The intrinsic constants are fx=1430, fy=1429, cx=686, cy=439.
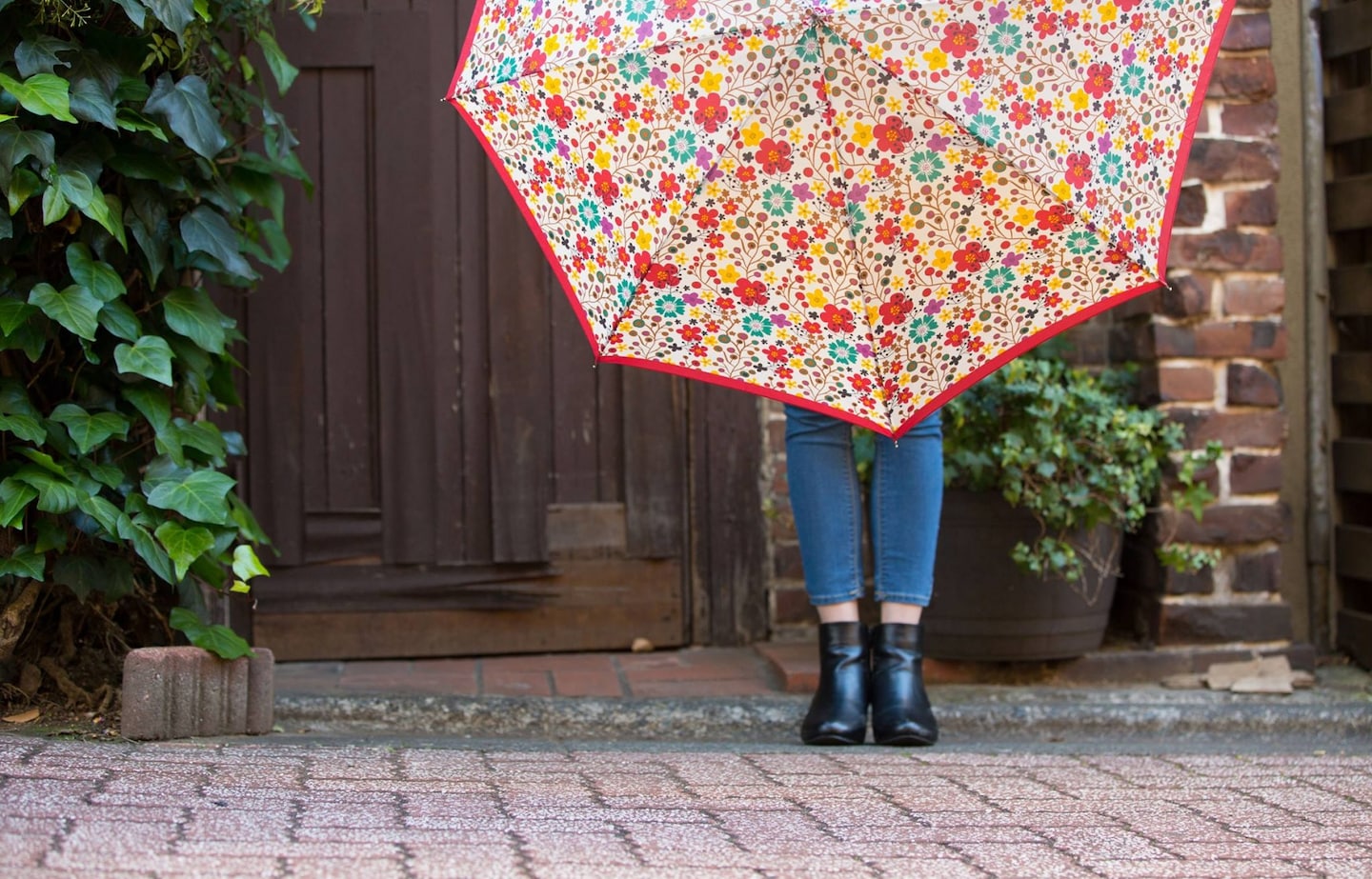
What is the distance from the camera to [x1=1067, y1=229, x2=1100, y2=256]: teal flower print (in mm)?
2123

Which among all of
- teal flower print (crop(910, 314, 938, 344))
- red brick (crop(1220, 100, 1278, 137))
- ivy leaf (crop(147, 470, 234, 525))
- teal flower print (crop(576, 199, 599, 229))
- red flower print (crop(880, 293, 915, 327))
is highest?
red brick (crop(1220, 100, 1278, 137))

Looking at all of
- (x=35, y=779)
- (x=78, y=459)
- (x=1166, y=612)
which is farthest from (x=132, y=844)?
(x=1166, y=612)

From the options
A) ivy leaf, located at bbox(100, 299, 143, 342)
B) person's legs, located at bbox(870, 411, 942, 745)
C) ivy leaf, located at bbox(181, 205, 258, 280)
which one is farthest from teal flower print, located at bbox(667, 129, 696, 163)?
ivy leaf, located at bbox(100, 299, 143, 342)

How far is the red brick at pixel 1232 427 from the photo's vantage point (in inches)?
124

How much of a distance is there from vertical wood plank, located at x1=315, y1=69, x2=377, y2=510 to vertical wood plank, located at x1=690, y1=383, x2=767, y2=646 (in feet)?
2.52

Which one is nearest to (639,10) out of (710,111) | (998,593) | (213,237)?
(710,111)

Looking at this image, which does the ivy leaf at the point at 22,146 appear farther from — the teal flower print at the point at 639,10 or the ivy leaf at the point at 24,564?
the teal flower print at the point at 639,10

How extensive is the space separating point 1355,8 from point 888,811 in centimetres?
235

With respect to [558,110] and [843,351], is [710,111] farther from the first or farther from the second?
[843,351]

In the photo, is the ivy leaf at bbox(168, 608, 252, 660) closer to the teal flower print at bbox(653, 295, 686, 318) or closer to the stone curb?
the stone curb

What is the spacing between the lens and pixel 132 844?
1.64 m

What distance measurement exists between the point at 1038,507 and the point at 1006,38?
46.5 inches

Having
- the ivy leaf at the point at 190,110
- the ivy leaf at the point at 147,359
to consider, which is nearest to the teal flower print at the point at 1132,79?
the ivy leaf at the point at 190,110

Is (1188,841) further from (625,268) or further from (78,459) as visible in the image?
(78,459)
